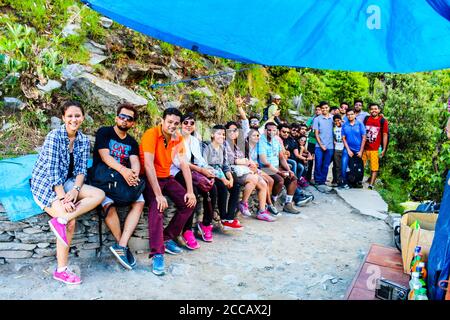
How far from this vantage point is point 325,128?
8.02m

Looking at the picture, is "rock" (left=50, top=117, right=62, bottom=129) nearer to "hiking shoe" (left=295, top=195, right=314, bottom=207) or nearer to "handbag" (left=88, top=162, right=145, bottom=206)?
"handbag" (left=88, top=162, right=145, bottom=206)

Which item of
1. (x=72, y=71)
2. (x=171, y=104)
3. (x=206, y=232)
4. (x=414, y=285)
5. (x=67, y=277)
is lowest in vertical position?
(x=67, y=277)

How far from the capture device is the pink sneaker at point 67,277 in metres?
3.72

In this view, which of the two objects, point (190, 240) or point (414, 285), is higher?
point (414, 285)

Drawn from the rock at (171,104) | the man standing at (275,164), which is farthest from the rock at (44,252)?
the rock at (171,104)

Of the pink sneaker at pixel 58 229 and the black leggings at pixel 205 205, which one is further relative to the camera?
the black leggings at pixel 205 205

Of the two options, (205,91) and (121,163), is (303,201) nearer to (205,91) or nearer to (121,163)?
(205,91)

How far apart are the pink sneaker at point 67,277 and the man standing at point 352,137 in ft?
19.8

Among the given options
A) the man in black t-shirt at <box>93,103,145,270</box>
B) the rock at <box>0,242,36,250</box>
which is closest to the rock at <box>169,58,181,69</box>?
the man in black t-shirt at <box>93,103,145,270</box>

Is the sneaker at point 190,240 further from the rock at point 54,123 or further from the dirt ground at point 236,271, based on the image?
the rock at point 54,123

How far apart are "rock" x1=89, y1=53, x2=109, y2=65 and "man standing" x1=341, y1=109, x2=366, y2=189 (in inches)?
200

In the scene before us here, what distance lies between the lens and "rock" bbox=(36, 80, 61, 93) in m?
5.95

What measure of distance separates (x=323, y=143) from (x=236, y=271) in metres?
4.59

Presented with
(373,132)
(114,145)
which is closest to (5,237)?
(114,145)
